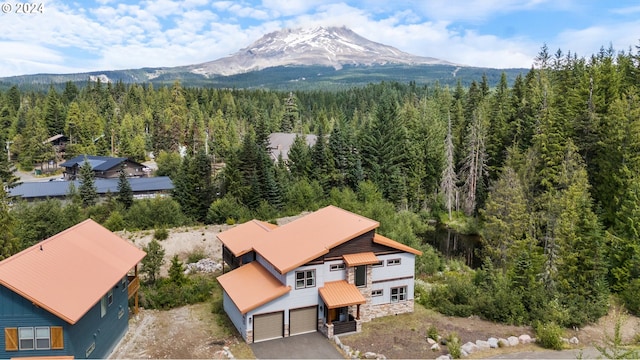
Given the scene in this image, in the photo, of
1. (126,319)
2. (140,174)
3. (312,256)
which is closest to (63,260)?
(126,319)

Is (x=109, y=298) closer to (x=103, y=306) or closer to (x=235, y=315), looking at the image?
(x=103, y=306)

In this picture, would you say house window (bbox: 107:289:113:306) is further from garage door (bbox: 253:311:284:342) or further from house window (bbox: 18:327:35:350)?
garage door (bbox: 253:311:284:342)

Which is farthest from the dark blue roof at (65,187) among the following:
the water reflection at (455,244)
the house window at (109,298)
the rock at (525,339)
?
the rock at (525,339)

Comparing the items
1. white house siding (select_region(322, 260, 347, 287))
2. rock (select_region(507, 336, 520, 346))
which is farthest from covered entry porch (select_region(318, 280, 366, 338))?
rock (select_region(507, 336, 520, 346))

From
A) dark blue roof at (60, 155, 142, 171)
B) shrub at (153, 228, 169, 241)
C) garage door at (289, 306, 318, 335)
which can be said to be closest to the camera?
garage door at (289, 306, 318, 335)

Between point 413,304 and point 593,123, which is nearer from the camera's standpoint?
point 413,304

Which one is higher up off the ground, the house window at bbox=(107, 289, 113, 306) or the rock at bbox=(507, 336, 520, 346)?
the house window at bbox=(107, 289, 113, 306)

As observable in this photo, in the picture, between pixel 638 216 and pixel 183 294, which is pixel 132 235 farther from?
pixel 638 216
